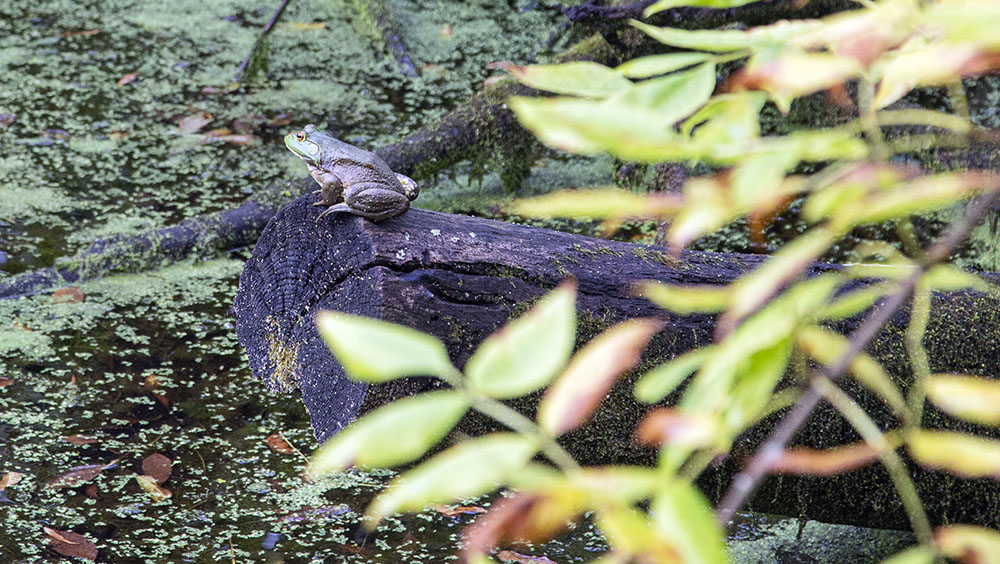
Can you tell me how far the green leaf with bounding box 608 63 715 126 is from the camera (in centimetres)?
37

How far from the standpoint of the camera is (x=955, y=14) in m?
0.30

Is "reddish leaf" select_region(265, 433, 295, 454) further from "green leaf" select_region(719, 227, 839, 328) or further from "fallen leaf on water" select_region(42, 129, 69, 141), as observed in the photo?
"green leaf" select_region(719, 227, 839, 328)

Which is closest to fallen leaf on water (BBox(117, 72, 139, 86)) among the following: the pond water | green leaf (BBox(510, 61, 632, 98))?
the pond water

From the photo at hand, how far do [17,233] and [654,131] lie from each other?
2.64m

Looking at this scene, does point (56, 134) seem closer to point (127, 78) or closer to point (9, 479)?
point (127, 78)

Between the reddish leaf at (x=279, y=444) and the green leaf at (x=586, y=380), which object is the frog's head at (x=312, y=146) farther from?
the green leaf at (x=586, y=380)

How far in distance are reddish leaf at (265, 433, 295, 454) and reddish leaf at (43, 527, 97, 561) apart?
0.39 metres

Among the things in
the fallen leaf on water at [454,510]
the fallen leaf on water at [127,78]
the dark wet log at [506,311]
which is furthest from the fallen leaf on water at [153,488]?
the fallen leaf on water at [127,78]

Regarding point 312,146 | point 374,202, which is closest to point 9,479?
point 312,146

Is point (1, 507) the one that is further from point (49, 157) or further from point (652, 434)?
point (652, 434)

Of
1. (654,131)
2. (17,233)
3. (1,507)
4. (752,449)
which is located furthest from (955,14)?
(17,233)

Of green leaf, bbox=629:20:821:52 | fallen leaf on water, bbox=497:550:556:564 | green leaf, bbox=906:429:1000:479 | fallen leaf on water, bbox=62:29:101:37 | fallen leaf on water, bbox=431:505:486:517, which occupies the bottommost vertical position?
fallen leaf on water, bbox=431:505:486:517

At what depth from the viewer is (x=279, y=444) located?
76.6 inches

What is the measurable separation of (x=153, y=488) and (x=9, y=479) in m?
0.27
